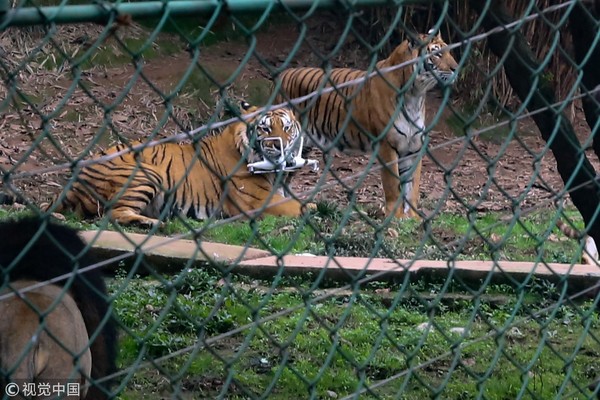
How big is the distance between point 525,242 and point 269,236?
1973mm

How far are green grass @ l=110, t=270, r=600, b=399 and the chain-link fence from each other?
16 millimetres

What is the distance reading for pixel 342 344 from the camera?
4961 mm

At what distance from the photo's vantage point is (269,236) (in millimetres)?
7301

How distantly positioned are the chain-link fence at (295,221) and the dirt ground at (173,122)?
39 millimetres

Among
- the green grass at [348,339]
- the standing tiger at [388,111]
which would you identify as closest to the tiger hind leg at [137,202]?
the standing tiger at [388,111]

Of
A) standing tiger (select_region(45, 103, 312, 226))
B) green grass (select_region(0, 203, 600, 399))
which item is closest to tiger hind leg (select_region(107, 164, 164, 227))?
standing tiger (select_region(45, 103, 312, 226))

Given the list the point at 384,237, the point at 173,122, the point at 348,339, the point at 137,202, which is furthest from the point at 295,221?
the point at 173,122

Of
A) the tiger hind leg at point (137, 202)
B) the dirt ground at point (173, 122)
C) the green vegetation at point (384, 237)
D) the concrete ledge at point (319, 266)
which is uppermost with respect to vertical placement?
the concrete ledge at point (319, 266)

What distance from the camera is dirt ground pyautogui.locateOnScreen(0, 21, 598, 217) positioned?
9.62 metres

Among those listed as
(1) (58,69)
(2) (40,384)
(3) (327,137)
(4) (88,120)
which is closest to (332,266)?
(2) (40,384)

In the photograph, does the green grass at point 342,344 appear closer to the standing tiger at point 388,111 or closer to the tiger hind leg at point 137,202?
the tiger hind leg at point 137,202

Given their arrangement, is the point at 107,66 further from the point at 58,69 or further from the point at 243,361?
the point at 243,361

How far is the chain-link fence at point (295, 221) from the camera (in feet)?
6.95

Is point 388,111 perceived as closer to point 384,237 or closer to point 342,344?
point 384,237
